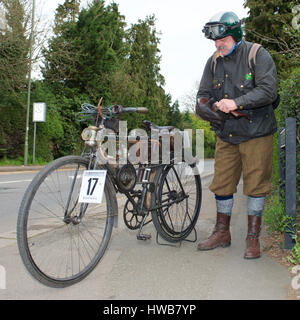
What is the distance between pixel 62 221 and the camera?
2.78 metres

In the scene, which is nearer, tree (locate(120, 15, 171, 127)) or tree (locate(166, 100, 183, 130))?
tree (locate(120, 15, 171, 127))

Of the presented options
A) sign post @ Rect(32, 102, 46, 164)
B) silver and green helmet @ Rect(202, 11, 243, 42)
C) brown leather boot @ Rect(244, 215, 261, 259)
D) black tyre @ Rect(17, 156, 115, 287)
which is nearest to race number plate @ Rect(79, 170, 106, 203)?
black tyre @ Rect(17, 156, 115, 287)

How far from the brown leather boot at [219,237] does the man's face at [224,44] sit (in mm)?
1592

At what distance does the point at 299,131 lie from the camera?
3.62 m

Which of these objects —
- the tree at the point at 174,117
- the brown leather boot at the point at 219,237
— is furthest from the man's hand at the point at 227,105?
the tree at the point at 174,117

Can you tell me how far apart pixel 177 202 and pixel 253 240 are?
2.94 feet

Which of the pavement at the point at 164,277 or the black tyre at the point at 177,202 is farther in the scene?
the black tyre at the point at 177,202

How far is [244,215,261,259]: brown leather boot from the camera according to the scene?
324cm

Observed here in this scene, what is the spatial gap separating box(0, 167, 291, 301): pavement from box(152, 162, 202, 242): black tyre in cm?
19

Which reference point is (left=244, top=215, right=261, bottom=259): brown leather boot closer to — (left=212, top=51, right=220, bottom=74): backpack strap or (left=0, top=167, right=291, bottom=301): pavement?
(left=0, top=167, right=291, bottom=301): pavement

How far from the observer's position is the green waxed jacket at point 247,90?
3125mm

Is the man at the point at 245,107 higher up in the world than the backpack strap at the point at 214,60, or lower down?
lower down

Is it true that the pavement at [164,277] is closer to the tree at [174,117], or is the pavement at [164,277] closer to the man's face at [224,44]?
the man's face at [224,44]
